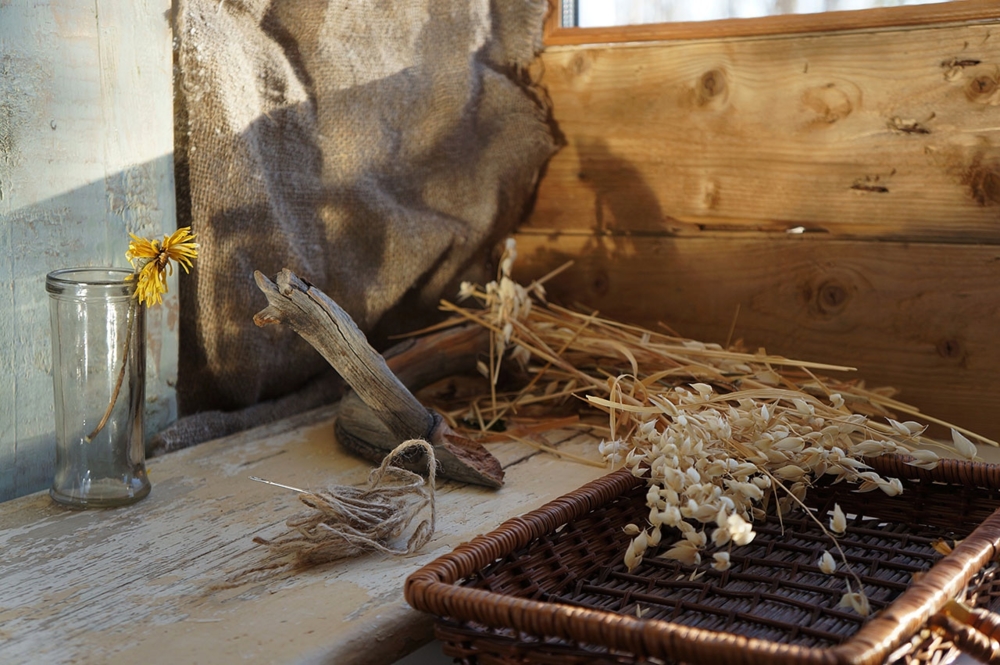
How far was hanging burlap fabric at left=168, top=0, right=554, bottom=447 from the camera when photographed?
3.91 ft

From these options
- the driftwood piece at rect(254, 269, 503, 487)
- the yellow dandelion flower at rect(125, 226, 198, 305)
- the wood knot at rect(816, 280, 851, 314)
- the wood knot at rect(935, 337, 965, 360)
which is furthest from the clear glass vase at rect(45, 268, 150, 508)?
the wood knot at rect(935, 337, 965, 360)

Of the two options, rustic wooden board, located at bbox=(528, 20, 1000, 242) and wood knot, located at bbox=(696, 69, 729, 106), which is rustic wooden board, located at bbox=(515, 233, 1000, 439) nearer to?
rustic wooden board, located at bbox=(528, 20, 1000, 242)

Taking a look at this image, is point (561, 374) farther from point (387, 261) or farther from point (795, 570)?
point (795, 570)

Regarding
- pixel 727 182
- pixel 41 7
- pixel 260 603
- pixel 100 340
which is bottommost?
pixel 260 603

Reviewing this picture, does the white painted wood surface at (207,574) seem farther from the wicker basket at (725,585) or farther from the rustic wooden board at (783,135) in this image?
the rustic wooden board at (783,135)

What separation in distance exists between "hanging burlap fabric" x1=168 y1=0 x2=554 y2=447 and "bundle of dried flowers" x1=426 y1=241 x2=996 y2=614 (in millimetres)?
143

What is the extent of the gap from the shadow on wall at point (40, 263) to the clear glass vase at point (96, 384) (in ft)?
0.21

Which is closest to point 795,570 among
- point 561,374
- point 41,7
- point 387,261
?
point 561,374

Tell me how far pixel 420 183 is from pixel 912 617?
1.06 meters

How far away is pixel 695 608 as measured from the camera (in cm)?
76

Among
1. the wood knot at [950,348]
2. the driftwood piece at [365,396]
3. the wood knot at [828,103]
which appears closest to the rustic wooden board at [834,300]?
the wood knot at [950,348]

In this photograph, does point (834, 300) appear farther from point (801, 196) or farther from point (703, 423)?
point (703, 423)

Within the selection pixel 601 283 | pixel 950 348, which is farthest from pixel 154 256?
pixel 950 348

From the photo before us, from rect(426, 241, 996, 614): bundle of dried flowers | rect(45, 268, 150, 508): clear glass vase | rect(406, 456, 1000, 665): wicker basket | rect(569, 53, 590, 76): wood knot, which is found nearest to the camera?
rect(406, 456, 1000, 665): wicker basket
